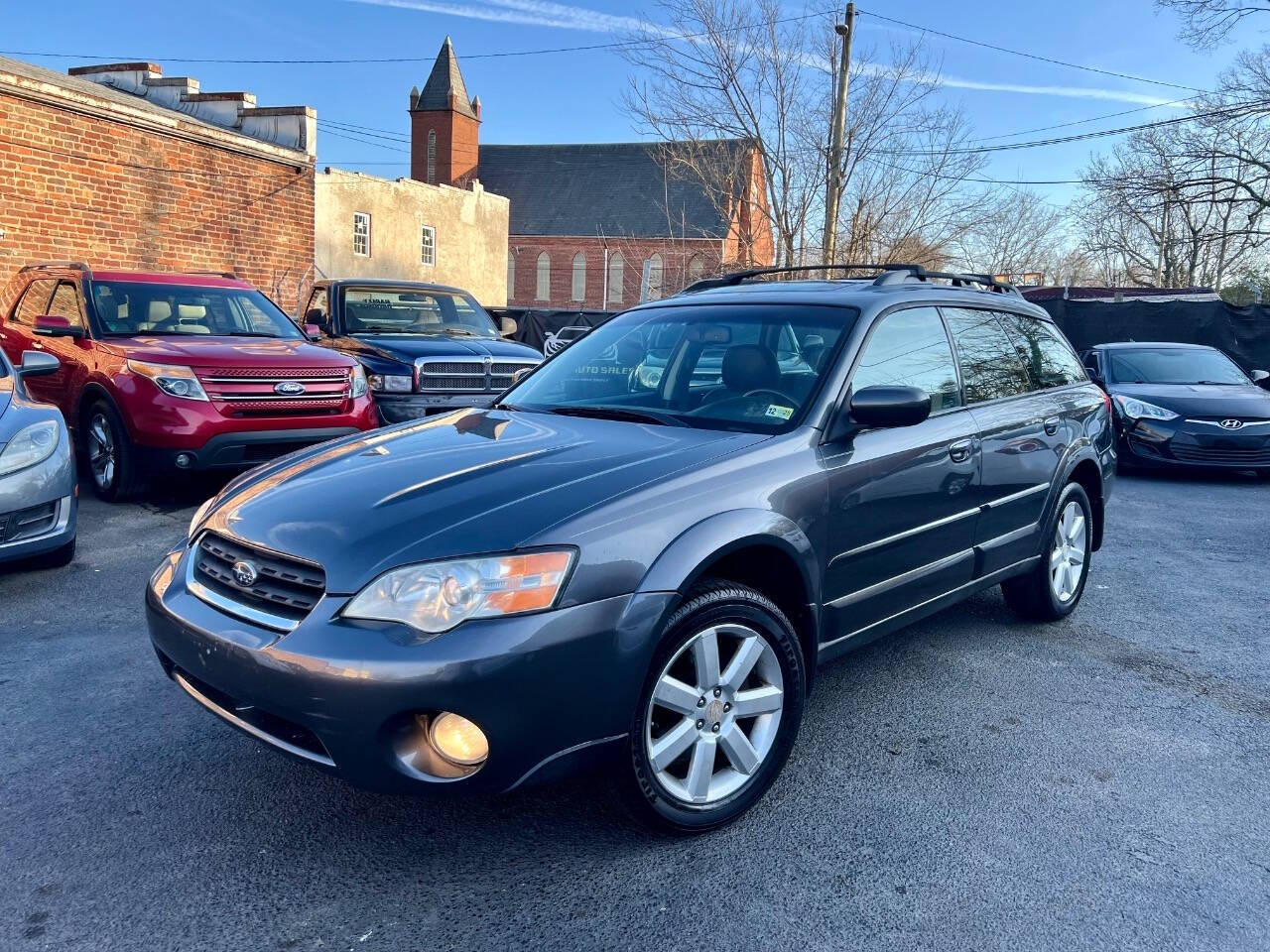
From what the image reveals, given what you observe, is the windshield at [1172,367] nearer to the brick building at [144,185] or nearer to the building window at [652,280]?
the brick building at [144,185]

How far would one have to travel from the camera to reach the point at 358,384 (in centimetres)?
Result: 770

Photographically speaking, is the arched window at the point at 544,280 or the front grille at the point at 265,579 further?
the arched window at the point at 544,280

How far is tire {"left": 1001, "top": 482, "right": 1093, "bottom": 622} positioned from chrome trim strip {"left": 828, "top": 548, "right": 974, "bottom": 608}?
94 cm

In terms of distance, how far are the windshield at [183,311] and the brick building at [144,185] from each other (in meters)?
6.31

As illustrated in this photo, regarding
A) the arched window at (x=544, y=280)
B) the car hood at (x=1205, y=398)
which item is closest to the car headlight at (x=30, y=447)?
A: the car hood at (x=1205, y=398)

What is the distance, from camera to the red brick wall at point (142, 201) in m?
12.8

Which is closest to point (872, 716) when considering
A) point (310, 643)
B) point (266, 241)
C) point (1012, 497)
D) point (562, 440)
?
point (1012, 497)

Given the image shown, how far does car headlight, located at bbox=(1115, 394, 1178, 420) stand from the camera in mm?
9836

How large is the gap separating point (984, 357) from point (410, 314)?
708 centimetres

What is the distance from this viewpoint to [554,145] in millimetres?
61812

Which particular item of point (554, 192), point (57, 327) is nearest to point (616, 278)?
point (554, 192)

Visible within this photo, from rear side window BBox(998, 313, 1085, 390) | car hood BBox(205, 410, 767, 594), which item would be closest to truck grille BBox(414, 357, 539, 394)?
rear side window BBox(998, 313, 1085, 390)

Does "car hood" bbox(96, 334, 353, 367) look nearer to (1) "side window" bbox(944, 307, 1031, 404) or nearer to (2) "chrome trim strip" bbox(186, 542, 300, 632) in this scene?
(2) "chrome trim strip" bbox(186, 542, 300, 632)

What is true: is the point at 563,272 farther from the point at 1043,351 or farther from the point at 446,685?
the point at 446,685
